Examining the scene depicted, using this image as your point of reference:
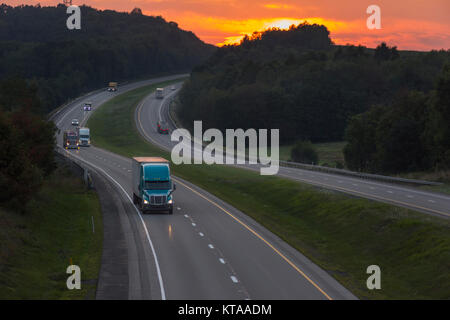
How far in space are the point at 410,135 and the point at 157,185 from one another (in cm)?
4614

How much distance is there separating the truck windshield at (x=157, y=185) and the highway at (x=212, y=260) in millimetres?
1946

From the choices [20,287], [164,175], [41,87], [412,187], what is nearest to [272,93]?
[41,87]

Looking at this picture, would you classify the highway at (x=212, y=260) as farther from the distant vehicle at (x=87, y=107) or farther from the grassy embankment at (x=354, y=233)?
the distant vehicle at (x=87, y=107)

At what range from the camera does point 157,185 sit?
151 feet

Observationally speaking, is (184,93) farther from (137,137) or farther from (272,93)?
(137,137)

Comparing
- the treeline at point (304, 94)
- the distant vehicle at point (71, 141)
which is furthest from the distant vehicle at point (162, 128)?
the distant vehicle at point (71, 141)

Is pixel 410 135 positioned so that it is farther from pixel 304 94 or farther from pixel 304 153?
pixel 304 94

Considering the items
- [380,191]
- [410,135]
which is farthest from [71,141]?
[380,191]

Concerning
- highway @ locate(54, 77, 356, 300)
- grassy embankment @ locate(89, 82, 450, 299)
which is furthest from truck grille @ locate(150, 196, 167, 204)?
grassy embankment @ locate(89, 82, 450, 299)

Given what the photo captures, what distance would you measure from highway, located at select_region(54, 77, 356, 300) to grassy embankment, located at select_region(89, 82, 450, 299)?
149 centimetres

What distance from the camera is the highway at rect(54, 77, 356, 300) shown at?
2509 cm

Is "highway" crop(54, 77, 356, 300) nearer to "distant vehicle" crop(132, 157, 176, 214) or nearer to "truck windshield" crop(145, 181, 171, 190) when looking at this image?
"distant vehicle" crop(132, 157, 176, 214)

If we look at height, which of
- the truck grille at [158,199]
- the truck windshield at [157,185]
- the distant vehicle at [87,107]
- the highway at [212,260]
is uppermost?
the distant vehicle at [87,107]

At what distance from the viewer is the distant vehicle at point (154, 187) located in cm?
4528
